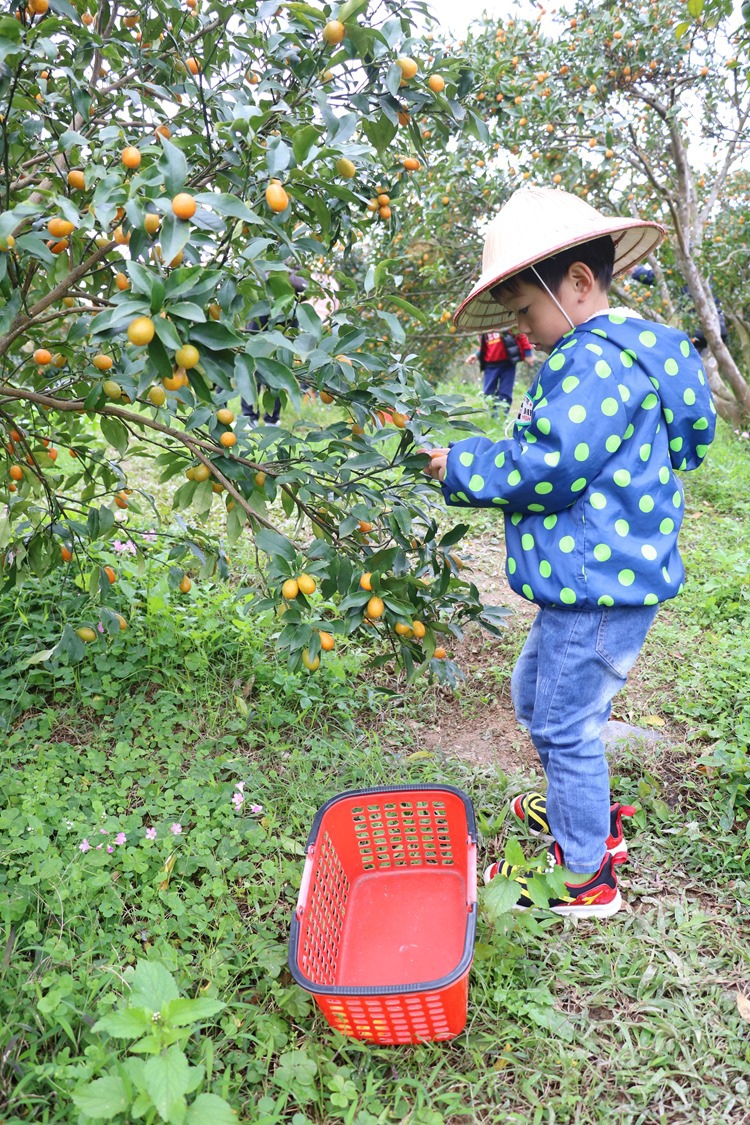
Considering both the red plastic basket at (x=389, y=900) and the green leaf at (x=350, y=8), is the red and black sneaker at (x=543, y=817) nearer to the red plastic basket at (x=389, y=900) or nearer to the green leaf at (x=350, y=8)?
the red plastic basket at (x=389, y=900)

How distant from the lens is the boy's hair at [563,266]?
1.61 meters

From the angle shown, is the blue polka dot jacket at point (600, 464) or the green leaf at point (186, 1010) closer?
the green leaf at point (186, 1010)

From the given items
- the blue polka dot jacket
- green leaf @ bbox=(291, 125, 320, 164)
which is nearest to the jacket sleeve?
the blue polka dot jacket

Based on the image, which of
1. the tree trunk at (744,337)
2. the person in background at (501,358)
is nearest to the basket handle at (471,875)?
the person in background at (501,358)

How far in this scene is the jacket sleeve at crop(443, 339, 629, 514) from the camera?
149cm

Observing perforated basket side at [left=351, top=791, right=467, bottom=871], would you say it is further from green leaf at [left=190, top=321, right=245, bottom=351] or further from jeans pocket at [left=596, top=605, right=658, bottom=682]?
green leaf at [left=190, top=321, right=245, bottom=351]

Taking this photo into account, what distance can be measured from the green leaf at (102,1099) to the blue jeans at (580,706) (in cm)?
95

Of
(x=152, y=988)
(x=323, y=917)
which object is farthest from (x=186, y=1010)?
(x=323, y=917)

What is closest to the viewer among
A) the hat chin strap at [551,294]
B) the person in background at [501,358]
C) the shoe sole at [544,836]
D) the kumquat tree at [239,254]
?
the kumquat tree at [239,254]

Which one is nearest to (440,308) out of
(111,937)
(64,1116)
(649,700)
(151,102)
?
(649,700)

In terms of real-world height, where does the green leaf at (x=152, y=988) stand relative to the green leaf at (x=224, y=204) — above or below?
below

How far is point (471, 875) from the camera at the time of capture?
1.58 metres

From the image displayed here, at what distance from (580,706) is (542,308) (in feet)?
2.60

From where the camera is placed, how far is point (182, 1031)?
127 centimetres
